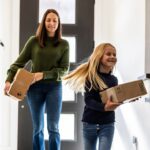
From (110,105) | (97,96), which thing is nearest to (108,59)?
(97,96)

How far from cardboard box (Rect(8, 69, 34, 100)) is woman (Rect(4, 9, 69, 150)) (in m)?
0.13

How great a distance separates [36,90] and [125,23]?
108 cm

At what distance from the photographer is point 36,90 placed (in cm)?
290

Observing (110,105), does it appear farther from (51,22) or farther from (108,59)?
(51,22)

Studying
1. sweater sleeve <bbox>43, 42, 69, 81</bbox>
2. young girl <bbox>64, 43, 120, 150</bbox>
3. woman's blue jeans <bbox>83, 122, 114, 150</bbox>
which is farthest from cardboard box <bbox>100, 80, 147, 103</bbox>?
sweater sleeve <bbox>43, 42, 69, 81</bbox>

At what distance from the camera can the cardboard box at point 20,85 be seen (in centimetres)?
271

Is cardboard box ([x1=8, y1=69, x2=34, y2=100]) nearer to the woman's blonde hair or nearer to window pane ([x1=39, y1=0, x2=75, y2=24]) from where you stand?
the woman's blonde hair

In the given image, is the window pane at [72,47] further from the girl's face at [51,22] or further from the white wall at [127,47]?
the girl's face at [51,22]

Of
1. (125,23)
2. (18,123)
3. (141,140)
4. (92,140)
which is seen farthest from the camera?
(18,123)

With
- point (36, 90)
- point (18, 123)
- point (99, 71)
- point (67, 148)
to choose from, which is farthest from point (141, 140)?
point (18, 123)

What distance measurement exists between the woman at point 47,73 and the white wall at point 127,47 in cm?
59

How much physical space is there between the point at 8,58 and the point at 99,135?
1706 millimetres

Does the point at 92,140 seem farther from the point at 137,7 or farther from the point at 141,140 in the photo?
the point at 137,7

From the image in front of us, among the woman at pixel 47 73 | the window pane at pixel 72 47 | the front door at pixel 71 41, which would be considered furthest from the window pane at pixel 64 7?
the woman at pixel 47 73
